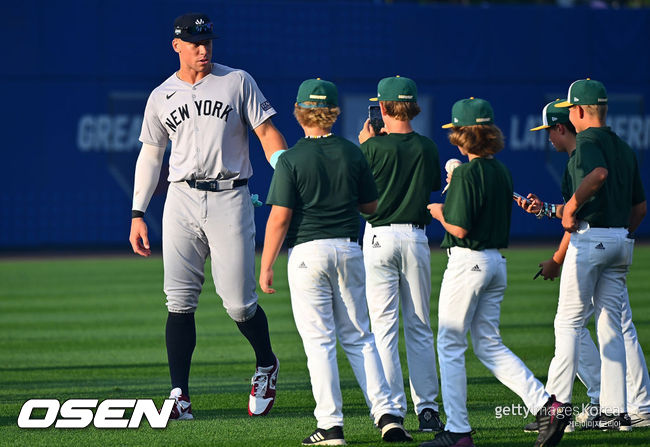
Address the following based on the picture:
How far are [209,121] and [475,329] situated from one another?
7.26 feet

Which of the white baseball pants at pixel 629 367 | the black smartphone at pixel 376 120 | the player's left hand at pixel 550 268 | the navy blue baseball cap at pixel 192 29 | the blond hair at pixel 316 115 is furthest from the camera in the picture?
the navy blue baseball cap at pixel 192 29

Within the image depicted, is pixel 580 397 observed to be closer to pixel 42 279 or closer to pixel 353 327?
pixel 353 327

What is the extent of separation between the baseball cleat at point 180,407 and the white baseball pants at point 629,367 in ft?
8.17

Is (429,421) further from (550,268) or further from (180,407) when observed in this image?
(180,407)

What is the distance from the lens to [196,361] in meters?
10.2

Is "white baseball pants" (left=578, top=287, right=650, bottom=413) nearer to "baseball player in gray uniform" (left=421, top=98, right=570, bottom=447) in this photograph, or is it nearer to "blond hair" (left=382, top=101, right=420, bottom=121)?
"baseball player in gray uniform" (left=421, top=98, right=570, bottom=447)

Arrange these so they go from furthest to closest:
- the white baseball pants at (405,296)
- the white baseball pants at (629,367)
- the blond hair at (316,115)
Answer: the white baseball pants at (629,367) → the white baseball pants at (405,296) → the blond hair at (316,115)

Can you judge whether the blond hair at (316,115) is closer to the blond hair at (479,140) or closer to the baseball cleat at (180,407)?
the blond hair at (479,140)

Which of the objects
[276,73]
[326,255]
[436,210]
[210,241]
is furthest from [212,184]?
[276,73]

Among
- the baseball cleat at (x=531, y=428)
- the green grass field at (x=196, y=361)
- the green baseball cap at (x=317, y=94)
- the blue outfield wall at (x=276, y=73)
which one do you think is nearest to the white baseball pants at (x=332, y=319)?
the green grass field at (x=196, y=361)

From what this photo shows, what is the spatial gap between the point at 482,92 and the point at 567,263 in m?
21.1

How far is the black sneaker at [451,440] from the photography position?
18.8 ft

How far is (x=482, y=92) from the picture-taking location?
88.9 feet

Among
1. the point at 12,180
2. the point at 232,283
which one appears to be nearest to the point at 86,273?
the point at 12,180
